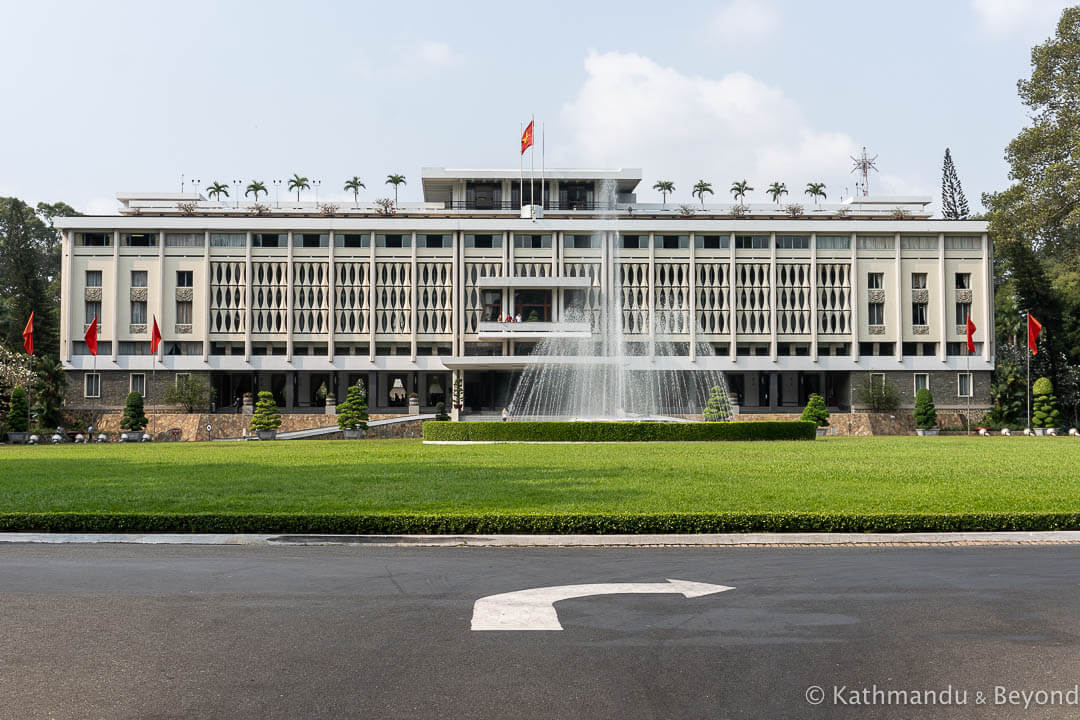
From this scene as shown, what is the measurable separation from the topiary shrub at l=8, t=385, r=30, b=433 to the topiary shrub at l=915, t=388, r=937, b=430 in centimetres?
5445

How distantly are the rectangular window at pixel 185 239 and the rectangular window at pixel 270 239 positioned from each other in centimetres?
381

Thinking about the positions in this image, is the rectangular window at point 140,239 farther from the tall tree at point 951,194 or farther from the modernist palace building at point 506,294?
the tall tree at point 951,194

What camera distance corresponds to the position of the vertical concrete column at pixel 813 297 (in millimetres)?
71062

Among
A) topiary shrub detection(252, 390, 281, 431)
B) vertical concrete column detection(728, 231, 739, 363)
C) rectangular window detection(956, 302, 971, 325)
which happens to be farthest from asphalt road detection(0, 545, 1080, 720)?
rectangular window detection(956, 302, 971, 325)

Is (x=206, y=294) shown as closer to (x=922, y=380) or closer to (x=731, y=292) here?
(x=731, y=292)

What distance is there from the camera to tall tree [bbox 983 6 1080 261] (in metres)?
53.7

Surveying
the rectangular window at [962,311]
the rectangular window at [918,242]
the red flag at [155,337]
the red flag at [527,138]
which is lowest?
the red flag at [155,337]

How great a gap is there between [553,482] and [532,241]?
53.4 meters

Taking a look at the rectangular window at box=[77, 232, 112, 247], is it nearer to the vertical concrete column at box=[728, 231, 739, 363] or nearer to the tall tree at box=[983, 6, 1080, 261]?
the vertical concrete column at box=[728, 231, 739, 363]

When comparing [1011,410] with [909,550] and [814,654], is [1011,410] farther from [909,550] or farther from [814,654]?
[814,654]

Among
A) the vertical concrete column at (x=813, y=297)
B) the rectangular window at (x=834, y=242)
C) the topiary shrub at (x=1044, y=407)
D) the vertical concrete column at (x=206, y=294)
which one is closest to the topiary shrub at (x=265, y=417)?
the vertical concrete column at (x=206, y=294)

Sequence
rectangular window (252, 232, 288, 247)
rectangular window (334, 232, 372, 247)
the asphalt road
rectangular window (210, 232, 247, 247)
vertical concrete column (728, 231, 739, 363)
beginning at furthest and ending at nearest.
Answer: rectangular window (334, 232, 372, 247), vertical concrete column (728, 231, 739, 363), rectangular window (252, 232, 288, 247), rectangular window (210, 232, 247, 247), the asphalt road

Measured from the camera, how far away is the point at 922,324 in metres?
71.8

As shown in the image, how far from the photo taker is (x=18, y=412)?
5438 cm
